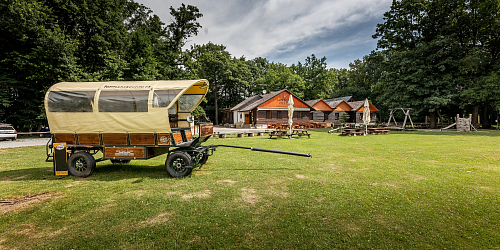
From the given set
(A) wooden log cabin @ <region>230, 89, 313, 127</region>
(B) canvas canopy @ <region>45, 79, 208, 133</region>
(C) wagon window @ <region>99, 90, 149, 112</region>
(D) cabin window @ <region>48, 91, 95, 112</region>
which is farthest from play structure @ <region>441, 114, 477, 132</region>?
(D) cabin window @ <region>48, 91, 95, 112</region>

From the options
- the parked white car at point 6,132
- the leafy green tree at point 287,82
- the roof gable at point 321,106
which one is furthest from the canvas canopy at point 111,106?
the leafy green tree at point 287,82

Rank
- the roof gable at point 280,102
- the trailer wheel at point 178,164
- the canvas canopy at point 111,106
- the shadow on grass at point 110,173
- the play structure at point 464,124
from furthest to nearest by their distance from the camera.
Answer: the roof gable at point 280,102
the play structure at point 464,124
the shadow on grass at point 110,173
the trailer wheel at point 178,164
the canvas canopy at point 111,106

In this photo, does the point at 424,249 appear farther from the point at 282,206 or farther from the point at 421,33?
the point at 421,33

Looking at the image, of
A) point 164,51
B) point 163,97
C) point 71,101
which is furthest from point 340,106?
point 71,101

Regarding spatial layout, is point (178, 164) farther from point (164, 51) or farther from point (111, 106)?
point (164, 51)

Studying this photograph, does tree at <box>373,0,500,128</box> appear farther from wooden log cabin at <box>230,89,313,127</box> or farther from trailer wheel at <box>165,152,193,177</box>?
trailer wheel at <box>165,152,193,177</box>

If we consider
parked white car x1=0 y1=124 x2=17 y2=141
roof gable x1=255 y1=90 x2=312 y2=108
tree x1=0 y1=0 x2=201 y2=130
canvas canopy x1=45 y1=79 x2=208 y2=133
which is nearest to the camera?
canvas canopy x1=45 y1=79 x2=208 y2=133

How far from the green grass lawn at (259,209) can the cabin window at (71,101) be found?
220 centimetres

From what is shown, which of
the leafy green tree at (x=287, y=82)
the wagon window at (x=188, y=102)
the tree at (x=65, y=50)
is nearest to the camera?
the wagon window at (x=188, y=102)

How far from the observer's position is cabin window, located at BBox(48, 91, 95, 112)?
6445 millimetres

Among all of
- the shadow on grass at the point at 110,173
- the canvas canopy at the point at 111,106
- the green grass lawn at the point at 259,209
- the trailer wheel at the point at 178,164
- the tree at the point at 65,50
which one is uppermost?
the tree at the point at 65,50

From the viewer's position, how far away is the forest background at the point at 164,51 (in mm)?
20141

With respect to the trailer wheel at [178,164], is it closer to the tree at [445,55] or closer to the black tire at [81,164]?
the black tire at [81,164]

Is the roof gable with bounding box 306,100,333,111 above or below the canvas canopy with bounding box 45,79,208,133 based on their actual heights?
above
